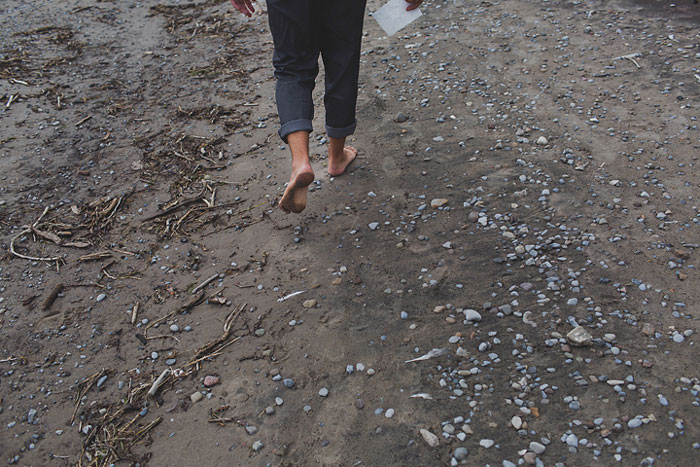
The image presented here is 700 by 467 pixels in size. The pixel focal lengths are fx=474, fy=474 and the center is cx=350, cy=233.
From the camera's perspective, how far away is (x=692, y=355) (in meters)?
1.88

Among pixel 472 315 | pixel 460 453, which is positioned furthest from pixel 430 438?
pixel 472 315

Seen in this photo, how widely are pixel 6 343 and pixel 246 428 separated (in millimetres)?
1404

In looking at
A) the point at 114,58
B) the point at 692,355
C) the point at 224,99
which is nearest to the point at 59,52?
the point at 114,58

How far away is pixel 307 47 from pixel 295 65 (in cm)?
11

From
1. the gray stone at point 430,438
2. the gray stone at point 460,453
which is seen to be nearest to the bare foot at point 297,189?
the gray stone at point 430,438

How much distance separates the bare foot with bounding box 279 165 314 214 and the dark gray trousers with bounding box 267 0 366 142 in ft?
0.94

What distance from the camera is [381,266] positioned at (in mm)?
2504

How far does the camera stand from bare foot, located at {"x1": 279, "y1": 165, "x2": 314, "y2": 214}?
2.27 m

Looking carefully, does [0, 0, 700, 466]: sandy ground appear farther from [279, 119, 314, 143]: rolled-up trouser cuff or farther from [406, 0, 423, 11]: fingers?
[406, 0, 423, 11]: fingers

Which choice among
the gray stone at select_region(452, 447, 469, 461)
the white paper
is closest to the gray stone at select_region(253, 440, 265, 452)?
the gray stone at select_region(452, 447, 469, 461)

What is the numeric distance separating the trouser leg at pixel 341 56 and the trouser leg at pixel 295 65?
7cm

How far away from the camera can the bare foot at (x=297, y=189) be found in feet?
7.45

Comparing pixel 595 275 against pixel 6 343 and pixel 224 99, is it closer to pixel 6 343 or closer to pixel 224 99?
pixel 6 343

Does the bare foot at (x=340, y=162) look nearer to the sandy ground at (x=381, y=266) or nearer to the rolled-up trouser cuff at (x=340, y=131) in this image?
the sandy ground at (x=381, y=266)
